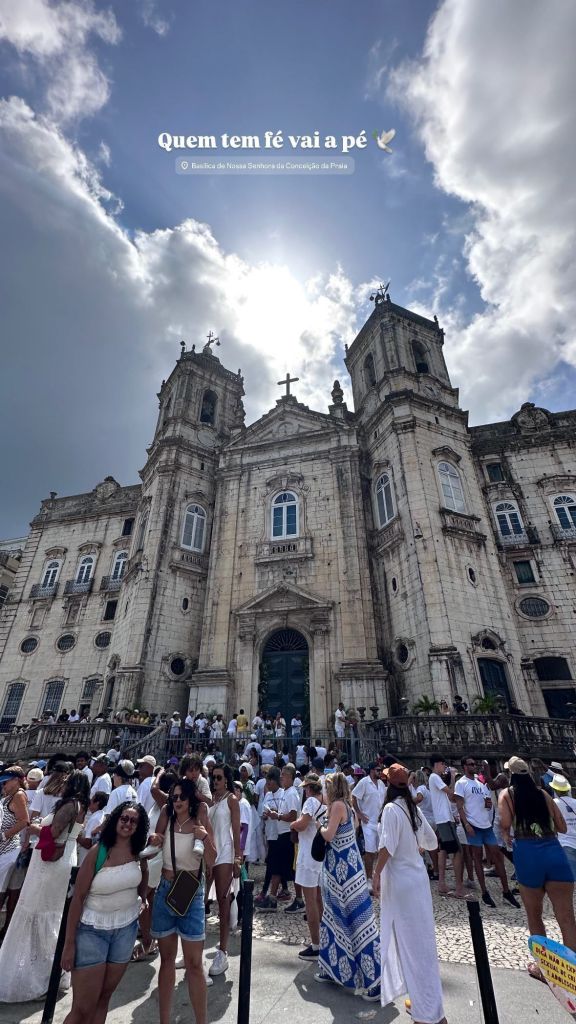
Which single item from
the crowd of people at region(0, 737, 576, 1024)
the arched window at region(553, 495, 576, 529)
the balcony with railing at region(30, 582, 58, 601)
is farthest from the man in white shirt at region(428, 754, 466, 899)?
the balcony with railing at region(30, 582, 58, 601)

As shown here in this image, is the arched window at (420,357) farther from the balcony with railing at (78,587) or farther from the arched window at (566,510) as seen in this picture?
the balcony with railing at (78,587)

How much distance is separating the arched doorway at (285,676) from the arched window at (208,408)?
1407 cm

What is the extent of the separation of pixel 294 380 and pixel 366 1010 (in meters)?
25.2

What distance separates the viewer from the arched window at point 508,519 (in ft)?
70.1

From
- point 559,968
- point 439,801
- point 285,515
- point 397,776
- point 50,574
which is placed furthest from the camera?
point 50,574

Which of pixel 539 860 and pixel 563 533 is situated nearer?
pixel 539 860

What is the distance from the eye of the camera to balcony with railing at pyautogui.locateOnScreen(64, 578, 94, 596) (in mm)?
26984

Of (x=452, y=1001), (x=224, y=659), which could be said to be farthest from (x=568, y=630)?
(x=452, y=1001)

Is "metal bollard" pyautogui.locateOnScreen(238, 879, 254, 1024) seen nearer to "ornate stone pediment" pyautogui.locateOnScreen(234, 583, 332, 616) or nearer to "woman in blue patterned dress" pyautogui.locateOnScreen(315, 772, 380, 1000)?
"woman in blue patterned dress" pyautogui.locateOnScreen(315, 772, 380, 1000)

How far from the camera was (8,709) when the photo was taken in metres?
24.6

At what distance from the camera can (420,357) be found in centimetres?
2552

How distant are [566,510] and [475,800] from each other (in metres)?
17.3

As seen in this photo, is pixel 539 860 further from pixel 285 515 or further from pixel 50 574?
pixel 50 574

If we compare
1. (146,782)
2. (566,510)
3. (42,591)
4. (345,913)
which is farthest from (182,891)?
(42,591)
